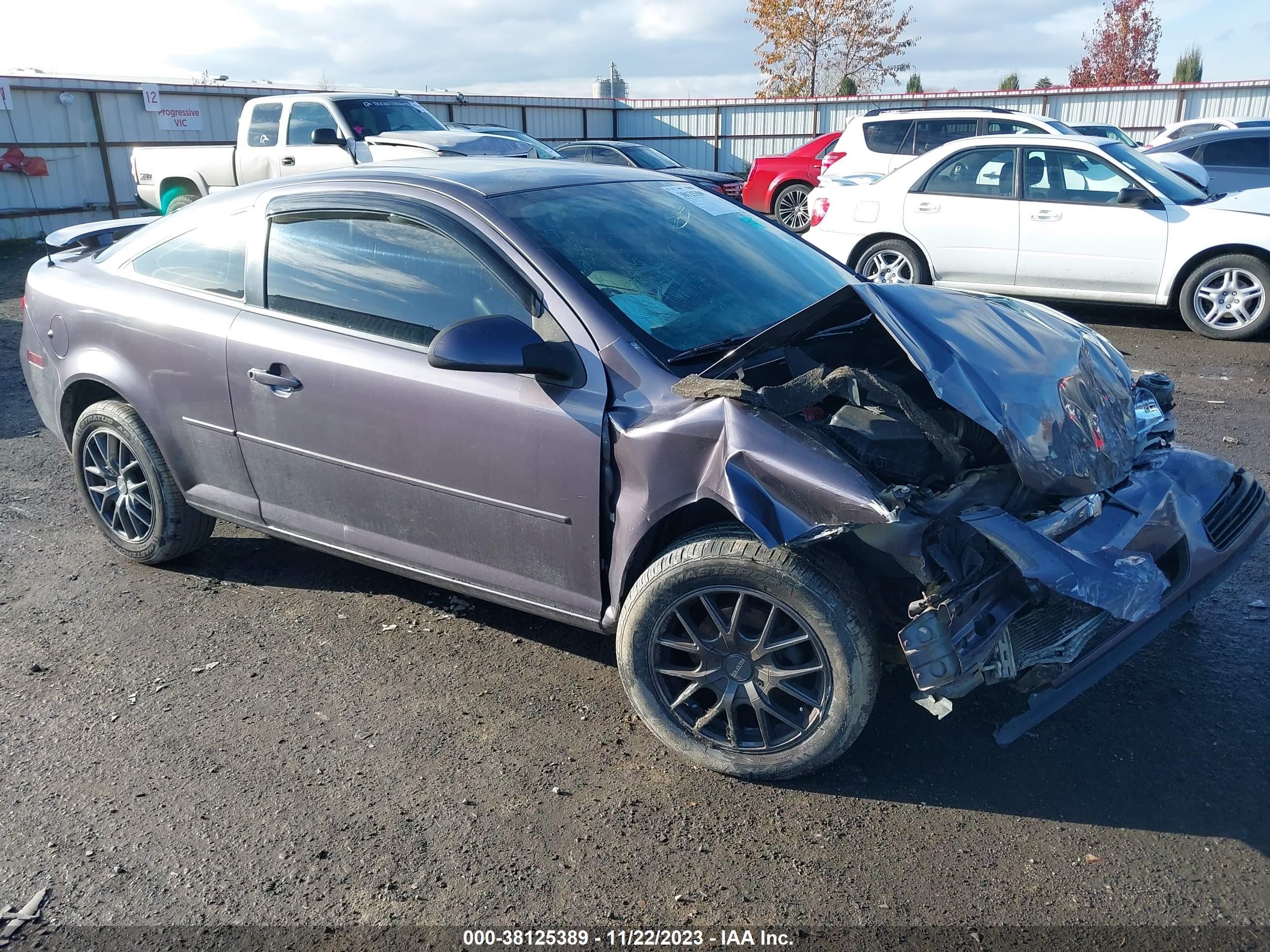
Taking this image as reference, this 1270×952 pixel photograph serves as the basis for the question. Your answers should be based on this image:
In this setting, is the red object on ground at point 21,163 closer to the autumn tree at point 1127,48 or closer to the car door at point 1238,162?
the car door at point 1238,162

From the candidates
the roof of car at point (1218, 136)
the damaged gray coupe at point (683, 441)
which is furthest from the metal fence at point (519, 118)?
the damaged gray coupe at point (683, 441)

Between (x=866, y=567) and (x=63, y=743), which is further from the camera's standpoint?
(x=63, y=743)

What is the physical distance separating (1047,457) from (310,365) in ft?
8.09

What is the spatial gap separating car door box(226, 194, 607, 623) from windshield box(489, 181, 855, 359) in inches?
8.2

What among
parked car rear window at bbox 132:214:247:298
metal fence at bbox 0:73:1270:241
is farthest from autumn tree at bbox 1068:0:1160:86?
parked car rear window at bbox 132:214:247:298

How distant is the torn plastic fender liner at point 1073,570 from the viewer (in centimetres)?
256

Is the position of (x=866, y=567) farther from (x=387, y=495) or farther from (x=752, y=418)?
(x=387, y=495)

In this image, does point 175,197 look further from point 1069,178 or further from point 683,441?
point 683,441

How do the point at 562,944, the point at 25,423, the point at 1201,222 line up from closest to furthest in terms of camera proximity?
the point at 562,944 → the point at 25,423 → the point at 1201,222

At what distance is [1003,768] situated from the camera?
117 inches

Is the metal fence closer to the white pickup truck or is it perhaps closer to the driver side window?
the white pickup truck

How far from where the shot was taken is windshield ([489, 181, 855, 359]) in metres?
3.26

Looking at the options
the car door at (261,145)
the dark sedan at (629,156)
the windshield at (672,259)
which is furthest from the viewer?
the dark sedan at (629,156)

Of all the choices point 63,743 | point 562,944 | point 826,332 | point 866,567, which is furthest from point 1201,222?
point 63,743
